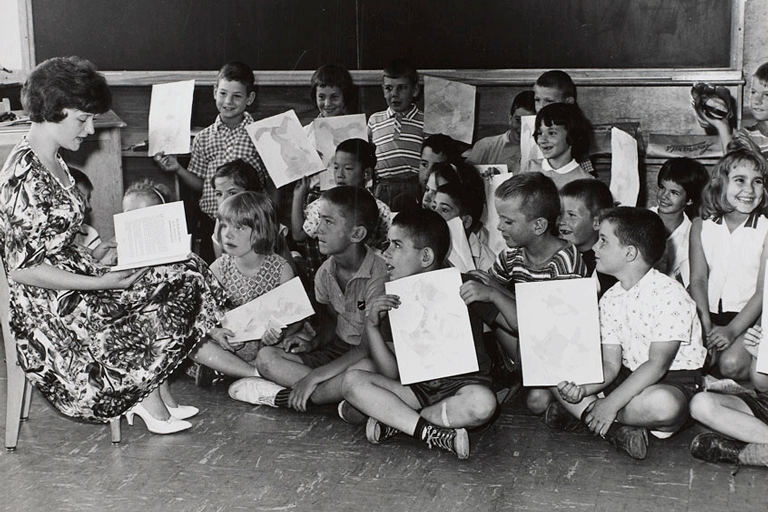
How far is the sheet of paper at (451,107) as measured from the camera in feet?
15.5

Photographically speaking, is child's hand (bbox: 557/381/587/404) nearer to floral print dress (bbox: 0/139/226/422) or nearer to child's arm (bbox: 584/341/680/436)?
child's arm (bbox: 584/341/680/436)

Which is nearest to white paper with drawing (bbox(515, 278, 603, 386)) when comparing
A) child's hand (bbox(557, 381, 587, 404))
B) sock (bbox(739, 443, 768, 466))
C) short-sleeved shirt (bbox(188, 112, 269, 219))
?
child's hand (bbox(557, 381, 587, 404))

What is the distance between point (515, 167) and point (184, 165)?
6.09 ft

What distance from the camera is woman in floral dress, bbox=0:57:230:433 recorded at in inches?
111

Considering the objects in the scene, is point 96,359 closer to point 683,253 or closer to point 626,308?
point 626,308

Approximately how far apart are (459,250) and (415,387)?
0.65 meters

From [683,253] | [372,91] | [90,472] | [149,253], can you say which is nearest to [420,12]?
[372,91]

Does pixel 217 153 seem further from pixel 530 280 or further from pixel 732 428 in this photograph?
pixel 732 428

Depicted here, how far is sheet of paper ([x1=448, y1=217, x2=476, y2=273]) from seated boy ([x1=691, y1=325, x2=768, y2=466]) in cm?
101

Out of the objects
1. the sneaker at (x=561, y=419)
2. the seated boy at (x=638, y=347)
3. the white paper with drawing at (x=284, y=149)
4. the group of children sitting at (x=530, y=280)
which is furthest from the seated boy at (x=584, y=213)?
the white paper with drawing at (x=284, y=149)

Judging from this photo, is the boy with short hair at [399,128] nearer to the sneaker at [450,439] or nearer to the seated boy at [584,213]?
the seated boy at [584,213]

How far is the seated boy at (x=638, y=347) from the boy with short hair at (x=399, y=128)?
1737 mm

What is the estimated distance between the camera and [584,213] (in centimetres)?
357

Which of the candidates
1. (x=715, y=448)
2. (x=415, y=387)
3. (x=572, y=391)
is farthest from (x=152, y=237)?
(x=715, y=448)
